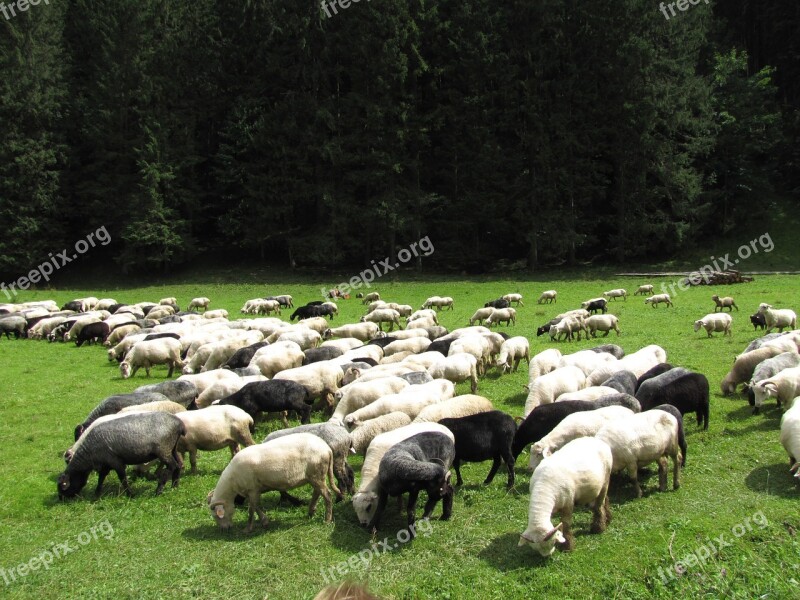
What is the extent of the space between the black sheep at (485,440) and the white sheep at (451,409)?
33.9 inches

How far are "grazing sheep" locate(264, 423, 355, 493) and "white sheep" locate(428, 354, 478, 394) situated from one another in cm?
455

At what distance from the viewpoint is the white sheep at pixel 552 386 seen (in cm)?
1246

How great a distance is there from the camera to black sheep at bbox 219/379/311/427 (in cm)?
1294

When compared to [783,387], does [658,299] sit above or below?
below

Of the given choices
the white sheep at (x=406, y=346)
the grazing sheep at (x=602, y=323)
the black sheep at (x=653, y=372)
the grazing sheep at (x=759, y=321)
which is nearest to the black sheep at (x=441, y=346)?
the white sheep at (x=406, y=346)

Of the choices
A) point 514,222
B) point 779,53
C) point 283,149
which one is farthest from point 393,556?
point 779,53

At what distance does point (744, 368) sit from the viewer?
14.3 m

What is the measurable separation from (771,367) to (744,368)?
104 centimetres

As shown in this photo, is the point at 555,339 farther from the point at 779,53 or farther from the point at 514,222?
the point at 779,53
